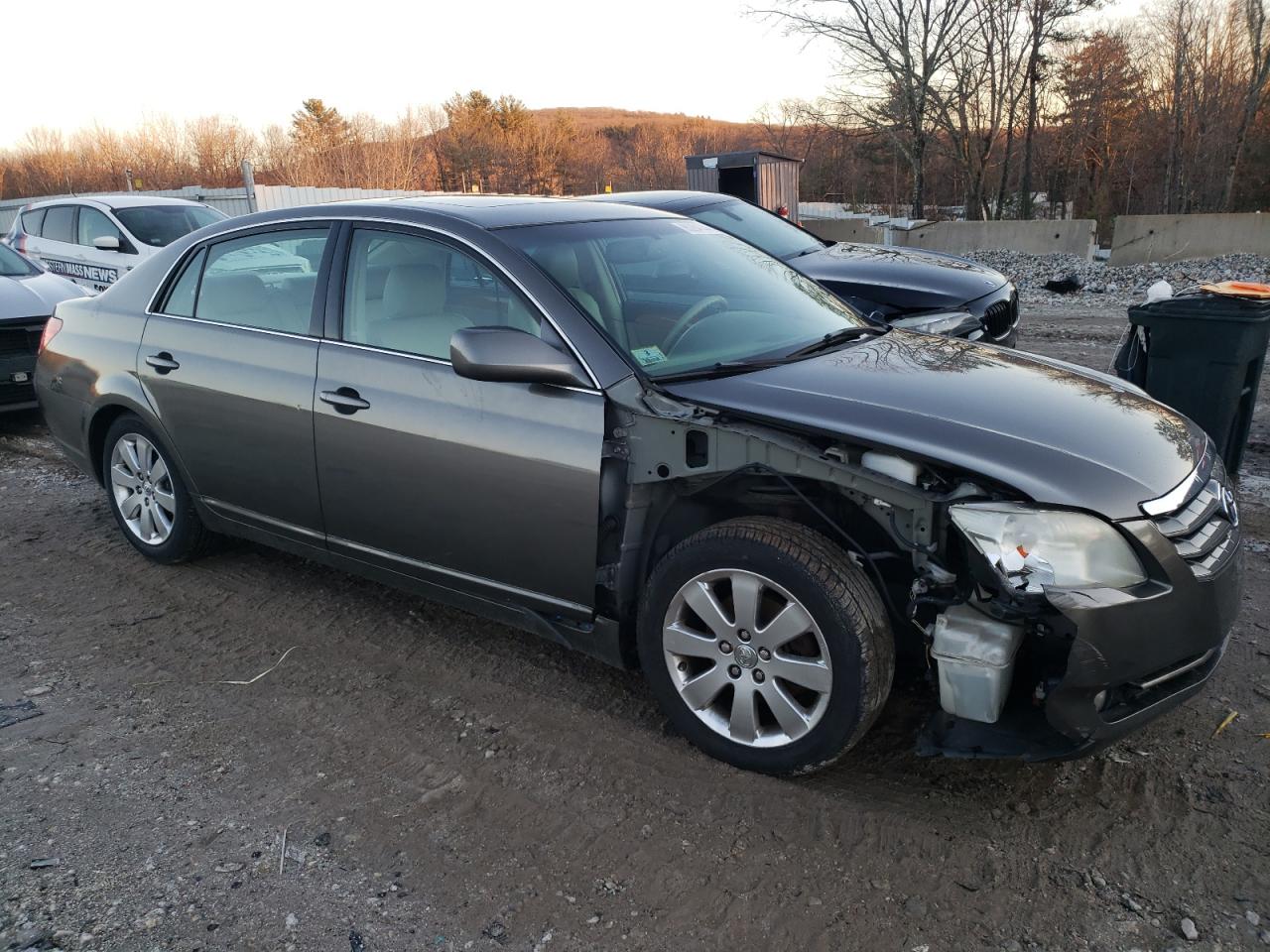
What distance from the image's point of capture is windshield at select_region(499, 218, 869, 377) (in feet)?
10.9

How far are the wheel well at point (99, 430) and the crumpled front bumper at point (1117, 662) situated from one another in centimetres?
415

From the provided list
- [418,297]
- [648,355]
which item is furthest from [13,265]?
[648,355]

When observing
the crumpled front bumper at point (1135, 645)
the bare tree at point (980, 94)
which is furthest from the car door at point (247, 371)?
the bare tree at point (980, 94)

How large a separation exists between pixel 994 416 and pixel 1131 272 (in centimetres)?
1518

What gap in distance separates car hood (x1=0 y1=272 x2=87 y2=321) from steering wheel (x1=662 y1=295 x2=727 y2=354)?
6.33 metres

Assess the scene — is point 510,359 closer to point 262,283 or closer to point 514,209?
point 514,209

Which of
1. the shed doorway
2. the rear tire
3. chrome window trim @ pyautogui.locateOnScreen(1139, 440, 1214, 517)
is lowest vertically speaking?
the rear tire

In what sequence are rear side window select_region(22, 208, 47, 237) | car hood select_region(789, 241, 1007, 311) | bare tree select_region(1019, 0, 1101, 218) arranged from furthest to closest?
1. bare tree select_region(1019, 0, 1101, 218)
2. rear side window select_region(22, 208, 47, 237)
3. car hood select_region(789, 241, 1007, 311)

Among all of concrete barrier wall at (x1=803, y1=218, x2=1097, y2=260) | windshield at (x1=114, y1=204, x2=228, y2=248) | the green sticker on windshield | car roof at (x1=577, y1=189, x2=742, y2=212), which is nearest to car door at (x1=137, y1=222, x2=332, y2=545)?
the green sticker on windshield

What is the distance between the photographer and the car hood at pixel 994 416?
2.56 meters

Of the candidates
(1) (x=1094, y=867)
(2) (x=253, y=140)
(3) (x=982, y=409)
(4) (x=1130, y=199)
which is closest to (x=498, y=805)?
(1) (x=1094, y=867)

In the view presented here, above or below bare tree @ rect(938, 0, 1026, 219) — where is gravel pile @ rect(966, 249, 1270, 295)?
below

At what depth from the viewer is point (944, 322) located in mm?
6148

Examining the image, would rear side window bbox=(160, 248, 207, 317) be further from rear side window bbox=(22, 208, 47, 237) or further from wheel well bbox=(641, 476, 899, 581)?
rear side window bbox=(22, 208, 47, 237)
